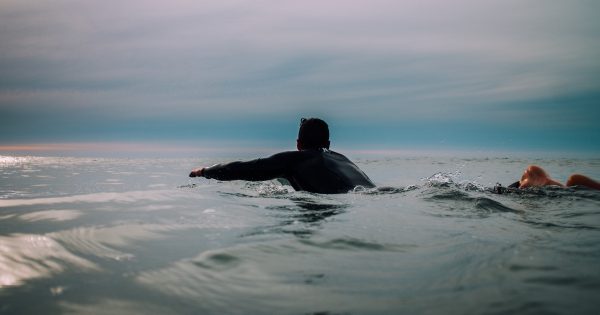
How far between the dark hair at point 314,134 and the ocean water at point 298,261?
2.12 m

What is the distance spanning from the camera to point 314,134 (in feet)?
21.4

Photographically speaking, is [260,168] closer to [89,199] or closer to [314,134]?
[314,134]

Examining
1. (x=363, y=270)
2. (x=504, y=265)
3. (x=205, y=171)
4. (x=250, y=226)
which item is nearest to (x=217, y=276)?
(x=363, y=270)

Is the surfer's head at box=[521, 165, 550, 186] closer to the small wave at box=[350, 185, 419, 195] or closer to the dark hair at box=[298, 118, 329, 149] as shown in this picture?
the small wave at box=[350, 185, 419, 195]

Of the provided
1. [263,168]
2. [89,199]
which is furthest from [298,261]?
[89,199]

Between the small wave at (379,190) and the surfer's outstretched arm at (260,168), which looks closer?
the surfer's outstretched arm at (260,168)

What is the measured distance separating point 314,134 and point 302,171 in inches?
31.3

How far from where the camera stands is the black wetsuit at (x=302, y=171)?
6.05m

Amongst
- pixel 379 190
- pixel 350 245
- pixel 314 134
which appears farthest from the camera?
pixel 314 134

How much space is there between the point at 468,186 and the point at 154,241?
547 centimetres

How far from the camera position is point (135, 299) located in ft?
6.06

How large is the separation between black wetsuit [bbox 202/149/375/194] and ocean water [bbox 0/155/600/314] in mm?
1452

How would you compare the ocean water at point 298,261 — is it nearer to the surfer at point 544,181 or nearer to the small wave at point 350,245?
the small wave at point 350,245

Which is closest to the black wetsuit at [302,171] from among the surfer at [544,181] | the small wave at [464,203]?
the small wave at [464,203]
